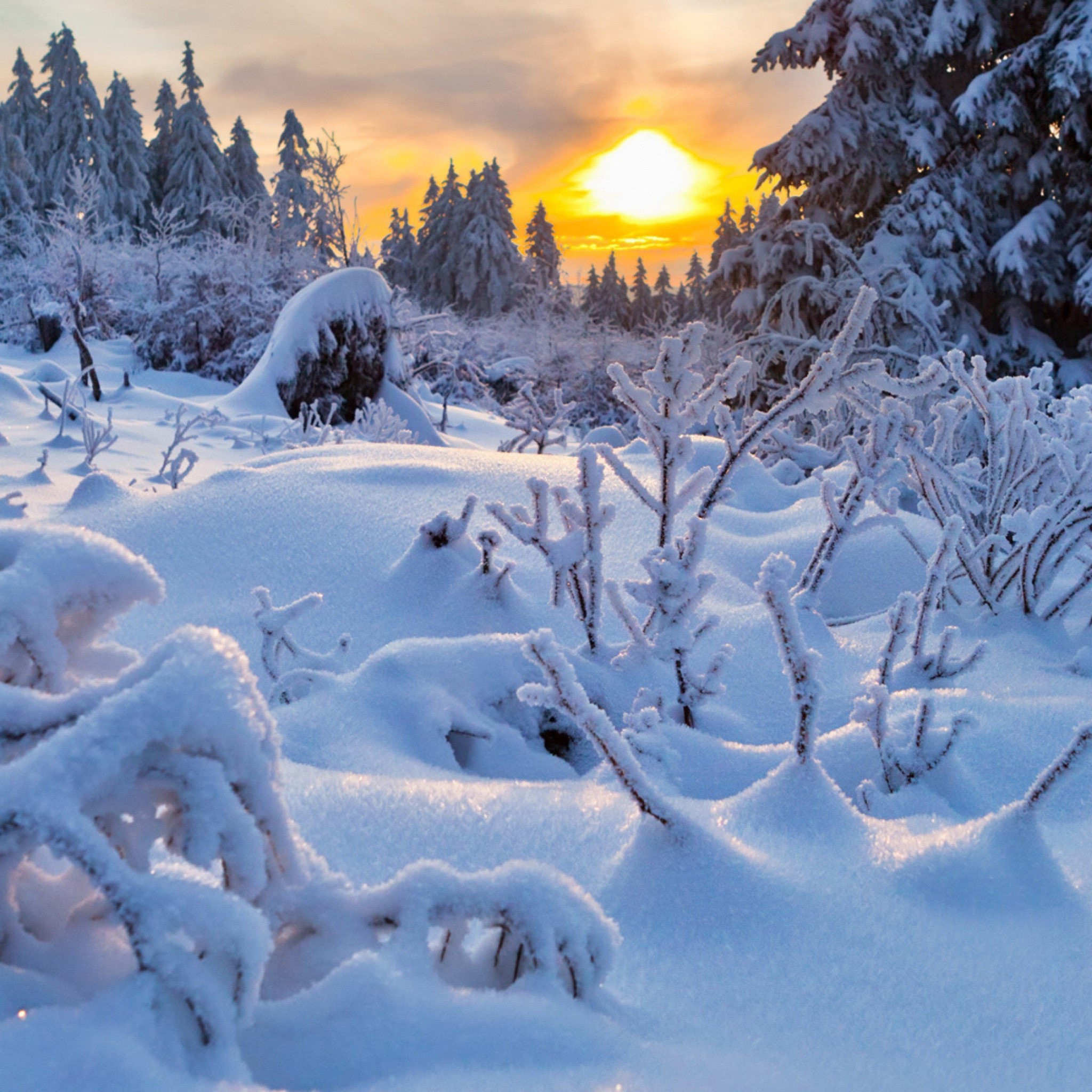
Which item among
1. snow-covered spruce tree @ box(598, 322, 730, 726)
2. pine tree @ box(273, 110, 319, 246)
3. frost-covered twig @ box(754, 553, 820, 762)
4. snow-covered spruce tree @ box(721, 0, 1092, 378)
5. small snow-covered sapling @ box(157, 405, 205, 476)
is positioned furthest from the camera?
pine tree @ box(273, 110, 319, 246)

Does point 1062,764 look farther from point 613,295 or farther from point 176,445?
point 613,295

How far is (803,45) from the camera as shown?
12.9 metres

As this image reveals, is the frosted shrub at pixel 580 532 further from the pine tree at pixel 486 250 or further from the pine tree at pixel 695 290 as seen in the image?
the pine tree at pixel 486 250

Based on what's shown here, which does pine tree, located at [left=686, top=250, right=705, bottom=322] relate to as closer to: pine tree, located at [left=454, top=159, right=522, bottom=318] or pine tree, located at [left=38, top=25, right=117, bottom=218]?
pine tree, located at [left=454, top=159, right=522, bottom=318]

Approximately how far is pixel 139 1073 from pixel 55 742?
0.24 metres

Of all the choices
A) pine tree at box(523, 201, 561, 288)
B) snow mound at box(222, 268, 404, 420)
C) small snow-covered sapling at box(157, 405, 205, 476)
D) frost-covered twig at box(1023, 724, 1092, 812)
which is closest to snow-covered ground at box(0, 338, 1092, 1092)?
frost-covered twig at box(1023, 724, 1092, 812)

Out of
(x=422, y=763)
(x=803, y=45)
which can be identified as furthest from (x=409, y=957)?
(x=803, y=45)

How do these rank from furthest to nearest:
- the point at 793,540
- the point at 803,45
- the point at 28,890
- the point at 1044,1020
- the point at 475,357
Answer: the point at 475,357 < the point at 803,45 < the point at 793,540 < the point at 1044,1020 < the point at 28,890

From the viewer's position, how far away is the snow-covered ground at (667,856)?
2.34 ft

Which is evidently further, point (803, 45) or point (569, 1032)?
point (803, 45)

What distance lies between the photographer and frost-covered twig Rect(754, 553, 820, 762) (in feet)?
4.05

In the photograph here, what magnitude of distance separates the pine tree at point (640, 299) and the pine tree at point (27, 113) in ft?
98.6

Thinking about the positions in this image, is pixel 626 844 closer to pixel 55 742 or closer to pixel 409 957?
pixel 409 957

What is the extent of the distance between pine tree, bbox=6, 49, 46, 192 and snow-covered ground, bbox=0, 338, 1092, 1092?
152 ft
